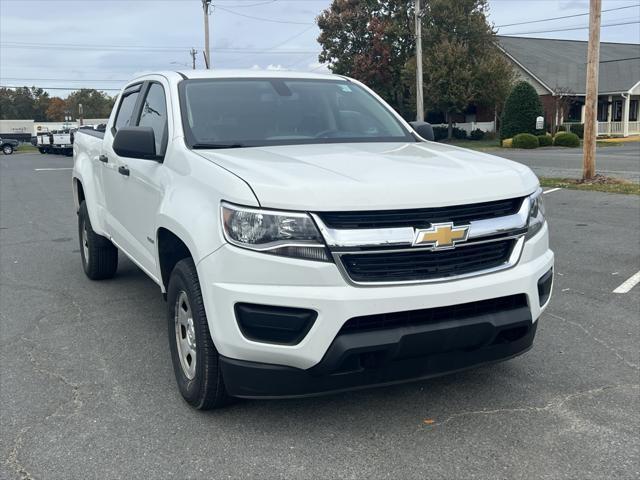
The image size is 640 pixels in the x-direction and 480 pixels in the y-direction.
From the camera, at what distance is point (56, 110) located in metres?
115

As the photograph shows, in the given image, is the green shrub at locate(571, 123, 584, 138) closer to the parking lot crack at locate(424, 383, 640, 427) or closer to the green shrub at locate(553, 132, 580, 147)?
the green shrub at locate(553, 132, 580, 147)

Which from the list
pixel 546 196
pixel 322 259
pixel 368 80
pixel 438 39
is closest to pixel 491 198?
pixel 322 259

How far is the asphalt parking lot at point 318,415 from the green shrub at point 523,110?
2957 cm

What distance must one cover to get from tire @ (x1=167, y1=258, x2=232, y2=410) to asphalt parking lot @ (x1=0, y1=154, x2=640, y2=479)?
5.3 inches

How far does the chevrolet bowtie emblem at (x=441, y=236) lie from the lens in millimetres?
3000

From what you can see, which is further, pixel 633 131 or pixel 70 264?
pixel 633 131

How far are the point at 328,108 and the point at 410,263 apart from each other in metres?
2.01

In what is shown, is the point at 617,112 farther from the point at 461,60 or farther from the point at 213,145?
the point at 213,145

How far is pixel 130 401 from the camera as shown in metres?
3.78

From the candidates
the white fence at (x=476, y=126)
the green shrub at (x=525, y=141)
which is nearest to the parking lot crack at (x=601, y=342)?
the green shrub at (x=525, y=141)

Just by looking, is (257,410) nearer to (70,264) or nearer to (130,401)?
(130,401)

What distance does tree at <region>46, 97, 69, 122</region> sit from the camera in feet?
376

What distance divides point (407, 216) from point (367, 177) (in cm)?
28

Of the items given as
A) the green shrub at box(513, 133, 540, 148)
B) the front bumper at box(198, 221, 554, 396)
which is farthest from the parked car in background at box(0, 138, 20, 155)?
the front bumper at box(198, 221, 554, 396)
